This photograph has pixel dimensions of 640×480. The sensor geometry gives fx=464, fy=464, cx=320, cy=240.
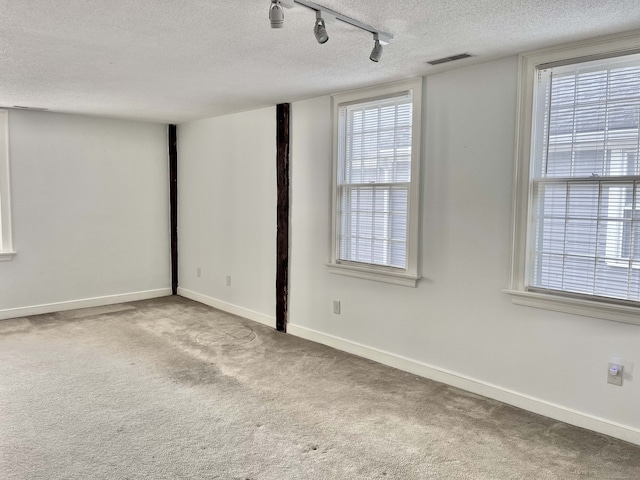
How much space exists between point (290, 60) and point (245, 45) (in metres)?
0.40

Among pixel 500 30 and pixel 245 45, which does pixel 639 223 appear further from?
pixel 245 45

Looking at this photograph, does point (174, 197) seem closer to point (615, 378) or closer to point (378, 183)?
point (378, 183)

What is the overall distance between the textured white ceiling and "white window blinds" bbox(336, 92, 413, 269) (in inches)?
10.7

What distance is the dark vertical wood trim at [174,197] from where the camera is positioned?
242 inches

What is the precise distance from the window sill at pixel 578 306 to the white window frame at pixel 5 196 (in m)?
5.01

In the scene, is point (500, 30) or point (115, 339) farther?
point (115, 339)

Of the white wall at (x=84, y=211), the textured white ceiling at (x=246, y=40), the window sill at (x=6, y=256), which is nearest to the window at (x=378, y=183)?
the textured white ceiling at (x=246, y=40)

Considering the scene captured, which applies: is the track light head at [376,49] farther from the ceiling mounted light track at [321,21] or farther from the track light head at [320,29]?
the track light head at [320,29]

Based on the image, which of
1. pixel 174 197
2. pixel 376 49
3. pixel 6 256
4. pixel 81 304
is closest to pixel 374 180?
pixel 376 49

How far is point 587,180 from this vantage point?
273 centimetres

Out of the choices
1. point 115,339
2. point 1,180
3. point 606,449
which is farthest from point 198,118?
point 606,449

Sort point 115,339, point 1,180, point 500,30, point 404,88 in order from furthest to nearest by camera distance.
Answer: point 1,180 → point 115,339 → point 404,88 → point 500,30

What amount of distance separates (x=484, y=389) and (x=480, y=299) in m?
0.62

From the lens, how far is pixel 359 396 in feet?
10.5
